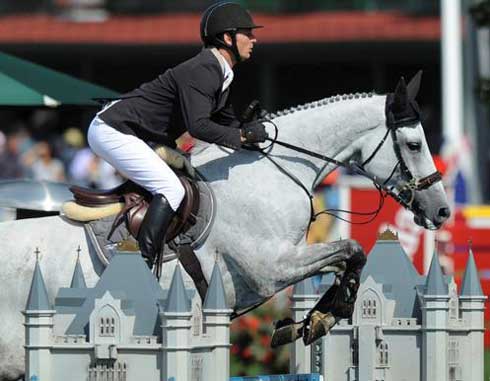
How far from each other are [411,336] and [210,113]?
62.8 inches

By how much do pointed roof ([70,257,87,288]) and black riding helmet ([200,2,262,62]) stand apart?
141 centimetres

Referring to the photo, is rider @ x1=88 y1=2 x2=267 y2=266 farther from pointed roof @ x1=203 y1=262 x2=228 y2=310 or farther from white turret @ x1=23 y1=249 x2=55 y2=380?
white turret @ x1=23 y1=249 x2=55 y2=380

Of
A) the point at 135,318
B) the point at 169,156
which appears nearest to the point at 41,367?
the point at 135,318

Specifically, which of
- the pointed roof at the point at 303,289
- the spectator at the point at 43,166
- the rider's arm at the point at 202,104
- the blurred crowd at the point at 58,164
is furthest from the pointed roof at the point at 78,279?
the spectator at the point at 43,166

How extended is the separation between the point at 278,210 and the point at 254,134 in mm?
421

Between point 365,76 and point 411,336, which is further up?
point 365,76

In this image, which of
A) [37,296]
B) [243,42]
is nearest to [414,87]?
[243,42]

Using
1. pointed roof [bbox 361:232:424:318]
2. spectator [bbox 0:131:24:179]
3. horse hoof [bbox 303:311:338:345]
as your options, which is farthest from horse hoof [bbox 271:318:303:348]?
spectator [bbox 0:131:24:179]

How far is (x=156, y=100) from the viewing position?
8414 mm

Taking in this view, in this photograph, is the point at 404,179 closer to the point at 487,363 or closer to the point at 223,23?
the point at 223,23

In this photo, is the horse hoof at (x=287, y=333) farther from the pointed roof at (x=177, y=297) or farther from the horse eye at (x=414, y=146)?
the pointed roof at (x=177, y=297)

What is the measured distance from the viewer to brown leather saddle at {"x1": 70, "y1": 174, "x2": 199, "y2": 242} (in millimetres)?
8383

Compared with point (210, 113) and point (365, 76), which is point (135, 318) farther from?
point (365, 76)

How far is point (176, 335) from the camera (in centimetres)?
728
